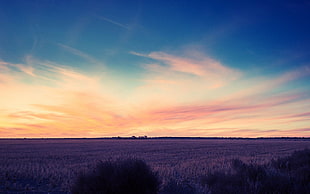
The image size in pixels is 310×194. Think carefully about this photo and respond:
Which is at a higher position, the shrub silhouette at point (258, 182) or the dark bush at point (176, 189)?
the shrub silhouette at point (258, 182)

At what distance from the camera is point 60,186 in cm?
1223

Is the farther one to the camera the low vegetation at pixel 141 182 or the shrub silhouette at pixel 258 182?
the shrub silhouette at pixel 258 182

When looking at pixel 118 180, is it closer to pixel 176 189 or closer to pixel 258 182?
pixel 176 189

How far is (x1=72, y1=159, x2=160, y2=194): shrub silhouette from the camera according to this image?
7.62 m

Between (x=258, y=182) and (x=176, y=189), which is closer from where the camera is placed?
(x=258, y=182)

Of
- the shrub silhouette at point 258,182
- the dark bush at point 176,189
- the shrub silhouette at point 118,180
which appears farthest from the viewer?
the dark bush at point 176,189

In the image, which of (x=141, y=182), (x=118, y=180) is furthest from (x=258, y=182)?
(x=118, y=180)

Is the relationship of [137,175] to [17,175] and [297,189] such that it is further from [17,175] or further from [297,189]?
[17,175]

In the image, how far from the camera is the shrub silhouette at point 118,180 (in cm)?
762

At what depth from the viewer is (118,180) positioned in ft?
25.1

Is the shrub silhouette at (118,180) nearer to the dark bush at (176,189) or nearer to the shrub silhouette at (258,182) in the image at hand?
the dark bush at (176,189)

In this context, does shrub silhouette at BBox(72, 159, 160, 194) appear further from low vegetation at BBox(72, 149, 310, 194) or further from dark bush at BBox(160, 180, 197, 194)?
dark bush at BBox(160, 180, 197, 194)

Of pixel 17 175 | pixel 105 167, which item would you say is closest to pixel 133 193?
pixel 105 167

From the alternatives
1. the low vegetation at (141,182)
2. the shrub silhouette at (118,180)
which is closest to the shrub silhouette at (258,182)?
the low vegetation at (141,182)
